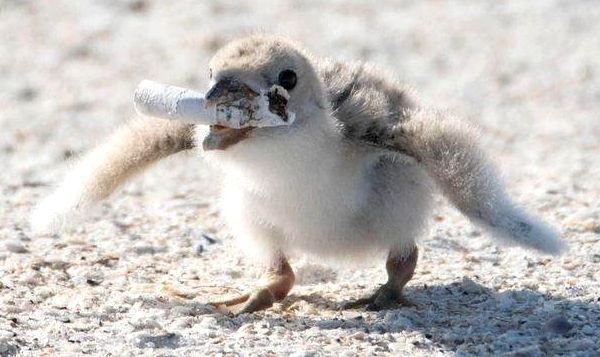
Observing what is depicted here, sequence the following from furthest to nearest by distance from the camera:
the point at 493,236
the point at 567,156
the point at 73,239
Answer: the point at 567,156 → the point at 73,239 → the point at 493,236

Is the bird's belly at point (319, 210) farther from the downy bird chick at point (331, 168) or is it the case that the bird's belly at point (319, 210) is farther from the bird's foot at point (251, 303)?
the bird's foot at point (251, 303)

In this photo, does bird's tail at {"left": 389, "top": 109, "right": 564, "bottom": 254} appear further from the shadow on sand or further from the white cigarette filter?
the white cigarette filter

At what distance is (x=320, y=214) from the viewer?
4.94m

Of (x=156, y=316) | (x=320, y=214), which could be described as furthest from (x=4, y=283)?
(x=320, y=214)

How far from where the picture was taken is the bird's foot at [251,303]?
5027mm

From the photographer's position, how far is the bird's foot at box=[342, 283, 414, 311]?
4.99 meters

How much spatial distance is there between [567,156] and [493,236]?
11.4 ft

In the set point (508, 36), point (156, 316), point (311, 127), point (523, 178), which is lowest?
point (156, 316)

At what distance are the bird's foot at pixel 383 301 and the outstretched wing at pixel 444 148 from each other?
19.5 inches

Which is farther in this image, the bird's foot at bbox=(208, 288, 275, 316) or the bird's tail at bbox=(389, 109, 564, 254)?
the bird's foot at bbox=(208, 288, 275, 316)

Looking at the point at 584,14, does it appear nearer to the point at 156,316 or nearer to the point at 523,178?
the point at 523,178

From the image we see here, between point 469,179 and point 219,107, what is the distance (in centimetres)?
92

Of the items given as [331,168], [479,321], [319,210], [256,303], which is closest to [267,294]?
[256,303]

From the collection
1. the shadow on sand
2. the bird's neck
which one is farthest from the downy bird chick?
the shadow on sand
